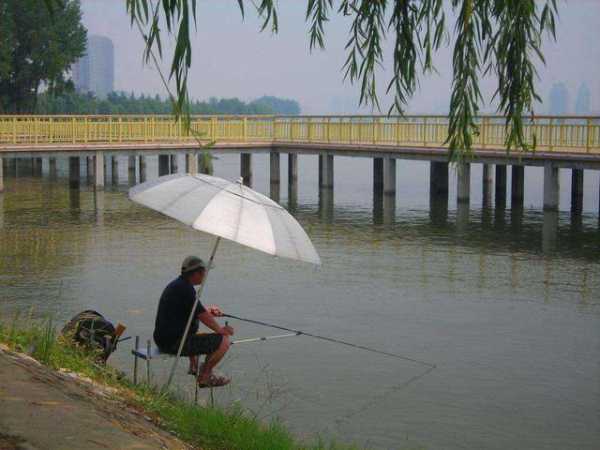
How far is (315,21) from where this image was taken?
7.52m

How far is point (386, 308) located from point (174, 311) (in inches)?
232

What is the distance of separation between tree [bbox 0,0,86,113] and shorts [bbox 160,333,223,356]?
42.5m

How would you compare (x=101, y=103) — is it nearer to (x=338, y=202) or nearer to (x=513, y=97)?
(x=338, y=202)

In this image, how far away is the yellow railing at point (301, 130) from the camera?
24828 millimetres

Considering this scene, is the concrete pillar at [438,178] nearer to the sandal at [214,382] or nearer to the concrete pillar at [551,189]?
the concrete pillar at [551,189]

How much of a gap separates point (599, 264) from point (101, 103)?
117284 mm

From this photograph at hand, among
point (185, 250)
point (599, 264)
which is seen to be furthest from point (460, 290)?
point (185, 250)

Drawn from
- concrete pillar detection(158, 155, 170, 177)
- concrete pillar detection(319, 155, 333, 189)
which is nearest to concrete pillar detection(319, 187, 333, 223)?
concrete pillar detection(319, 155, 333, 189)

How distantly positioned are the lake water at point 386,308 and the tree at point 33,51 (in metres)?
27.4

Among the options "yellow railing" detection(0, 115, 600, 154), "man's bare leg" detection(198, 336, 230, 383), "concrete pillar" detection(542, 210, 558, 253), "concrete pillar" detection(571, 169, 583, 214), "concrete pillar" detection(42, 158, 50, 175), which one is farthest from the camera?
"concrete pillar" detection(42, 158, 50, 175)

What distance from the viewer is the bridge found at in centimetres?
2491

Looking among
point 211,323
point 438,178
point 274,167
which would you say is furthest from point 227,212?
point 274,167

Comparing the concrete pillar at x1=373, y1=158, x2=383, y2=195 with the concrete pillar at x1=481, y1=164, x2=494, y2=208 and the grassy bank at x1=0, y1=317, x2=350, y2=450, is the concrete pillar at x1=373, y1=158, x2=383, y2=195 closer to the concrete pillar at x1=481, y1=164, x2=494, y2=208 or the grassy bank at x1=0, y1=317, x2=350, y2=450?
the concrete pillar at x1=481, y1=164, x2=494, y2=208

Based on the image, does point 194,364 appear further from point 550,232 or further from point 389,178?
point 389,178
